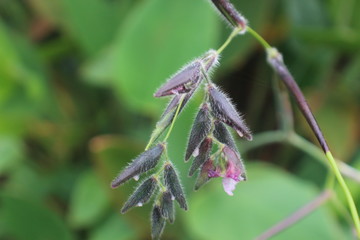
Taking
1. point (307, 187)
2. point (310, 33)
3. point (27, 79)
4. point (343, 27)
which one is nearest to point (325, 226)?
point (307, 187)

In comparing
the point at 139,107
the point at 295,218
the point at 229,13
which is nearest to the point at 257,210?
the point at 295,218

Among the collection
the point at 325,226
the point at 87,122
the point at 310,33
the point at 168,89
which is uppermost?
the point at 168,89

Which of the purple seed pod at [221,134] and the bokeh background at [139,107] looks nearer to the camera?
the purple seed pod at [221,134]

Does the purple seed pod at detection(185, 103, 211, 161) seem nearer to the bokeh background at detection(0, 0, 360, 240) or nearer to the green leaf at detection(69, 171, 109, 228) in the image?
the bokeh background at detection(0, 0, 360, 240)

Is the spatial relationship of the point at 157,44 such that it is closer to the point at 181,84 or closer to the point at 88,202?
the point at 88,202

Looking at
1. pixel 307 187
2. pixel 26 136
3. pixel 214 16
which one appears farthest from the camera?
pixel 26 136

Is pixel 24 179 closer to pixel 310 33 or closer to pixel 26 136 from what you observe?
→ pixel 26 136

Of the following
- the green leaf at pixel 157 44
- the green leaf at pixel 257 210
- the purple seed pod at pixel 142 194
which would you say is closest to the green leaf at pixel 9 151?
the green leaf at pixel 157 44

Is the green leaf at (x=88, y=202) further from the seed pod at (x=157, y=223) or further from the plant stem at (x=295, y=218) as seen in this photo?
the seed pod at (x=157, y=223)
